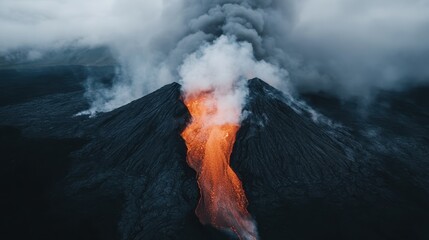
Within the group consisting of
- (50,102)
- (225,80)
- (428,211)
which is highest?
(50,102)

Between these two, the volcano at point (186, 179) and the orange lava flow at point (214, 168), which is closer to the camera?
the volcano at point (186, 179)

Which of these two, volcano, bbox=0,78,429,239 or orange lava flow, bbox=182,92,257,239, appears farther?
orange lava flow, bbox=182,92,257,239

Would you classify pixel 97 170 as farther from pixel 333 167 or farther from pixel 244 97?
pixel 333 167

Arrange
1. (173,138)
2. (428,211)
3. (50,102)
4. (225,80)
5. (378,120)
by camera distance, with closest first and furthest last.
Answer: (428,211), (173,138), (225,80), (378,120), (50,102)

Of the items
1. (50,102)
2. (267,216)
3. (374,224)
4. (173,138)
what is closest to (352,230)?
(374,224)
